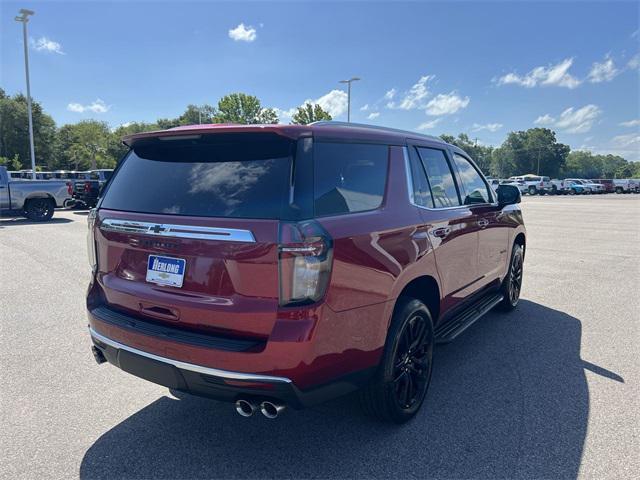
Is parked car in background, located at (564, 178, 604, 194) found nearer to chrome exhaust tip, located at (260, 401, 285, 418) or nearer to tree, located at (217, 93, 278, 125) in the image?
tree, located at (217, 93, 278, 125)

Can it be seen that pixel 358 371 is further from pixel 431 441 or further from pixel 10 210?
pixel 10 210

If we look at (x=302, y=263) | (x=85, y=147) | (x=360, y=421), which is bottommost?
(x=360, y=421)

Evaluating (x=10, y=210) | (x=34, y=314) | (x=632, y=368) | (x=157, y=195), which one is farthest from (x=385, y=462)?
(x=10, y=210)

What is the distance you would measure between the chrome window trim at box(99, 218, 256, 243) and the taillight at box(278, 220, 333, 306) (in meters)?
0.19

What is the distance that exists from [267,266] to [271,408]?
0.74 m

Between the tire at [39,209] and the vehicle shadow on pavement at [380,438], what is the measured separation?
50.6ft

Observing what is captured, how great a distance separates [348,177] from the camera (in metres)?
2.65

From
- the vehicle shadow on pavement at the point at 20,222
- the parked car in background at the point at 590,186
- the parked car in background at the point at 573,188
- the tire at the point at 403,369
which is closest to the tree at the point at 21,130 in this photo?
the vehicle shadow on pavement at the point at 20,222

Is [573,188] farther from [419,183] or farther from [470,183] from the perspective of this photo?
[419,183]

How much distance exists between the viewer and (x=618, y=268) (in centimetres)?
809

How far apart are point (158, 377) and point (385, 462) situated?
139 centimetres

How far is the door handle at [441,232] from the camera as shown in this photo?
129 inches

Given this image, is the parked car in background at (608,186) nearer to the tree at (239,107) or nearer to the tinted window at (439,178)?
the tree at (239,107)

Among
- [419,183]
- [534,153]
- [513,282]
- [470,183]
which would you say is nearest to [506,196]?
[470,183]
